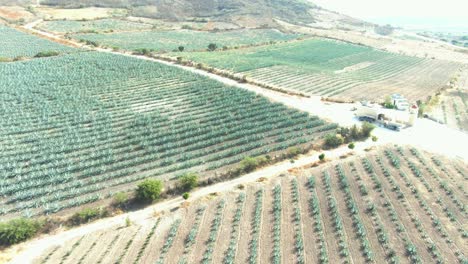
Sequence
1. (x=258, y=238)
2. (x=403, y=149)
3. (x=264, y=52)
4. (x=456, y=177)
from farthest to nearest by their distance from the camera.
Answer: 1. (x=264, y=52)
2. (x=403, y=149)
3. (x=456, y=177)
4. (x=258, y=238)

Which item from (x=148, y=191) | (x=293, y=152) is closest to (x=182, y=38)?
(x=293, y=152)

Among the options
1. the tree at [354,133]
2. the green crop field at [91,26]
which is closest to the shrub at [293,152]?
the tree at [354,133]

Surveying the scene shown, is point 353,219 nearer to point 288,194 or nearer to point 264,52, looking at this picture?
point 288,194

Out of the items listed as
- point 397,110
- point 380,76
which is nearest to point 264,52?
point 380,76

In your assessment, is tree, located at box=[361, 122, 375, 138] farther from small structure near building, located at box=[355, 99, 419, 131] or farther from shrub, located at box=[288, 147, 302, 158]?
shrub, located at box=[288, 147, 302, 158]

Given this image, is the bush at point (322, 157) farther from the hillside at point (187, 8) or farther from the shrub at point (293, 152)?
the hillside at point (187, 8)

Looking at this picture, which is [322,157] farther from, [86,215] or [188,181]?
[86,215]

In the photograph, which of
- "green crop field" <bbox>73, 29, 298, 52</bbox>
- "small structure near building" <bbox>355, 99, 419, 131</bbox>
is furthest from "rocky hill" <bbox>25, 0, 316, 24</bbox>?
"small structure near building" <bbox>355, 99, 419, 131</bbox>
